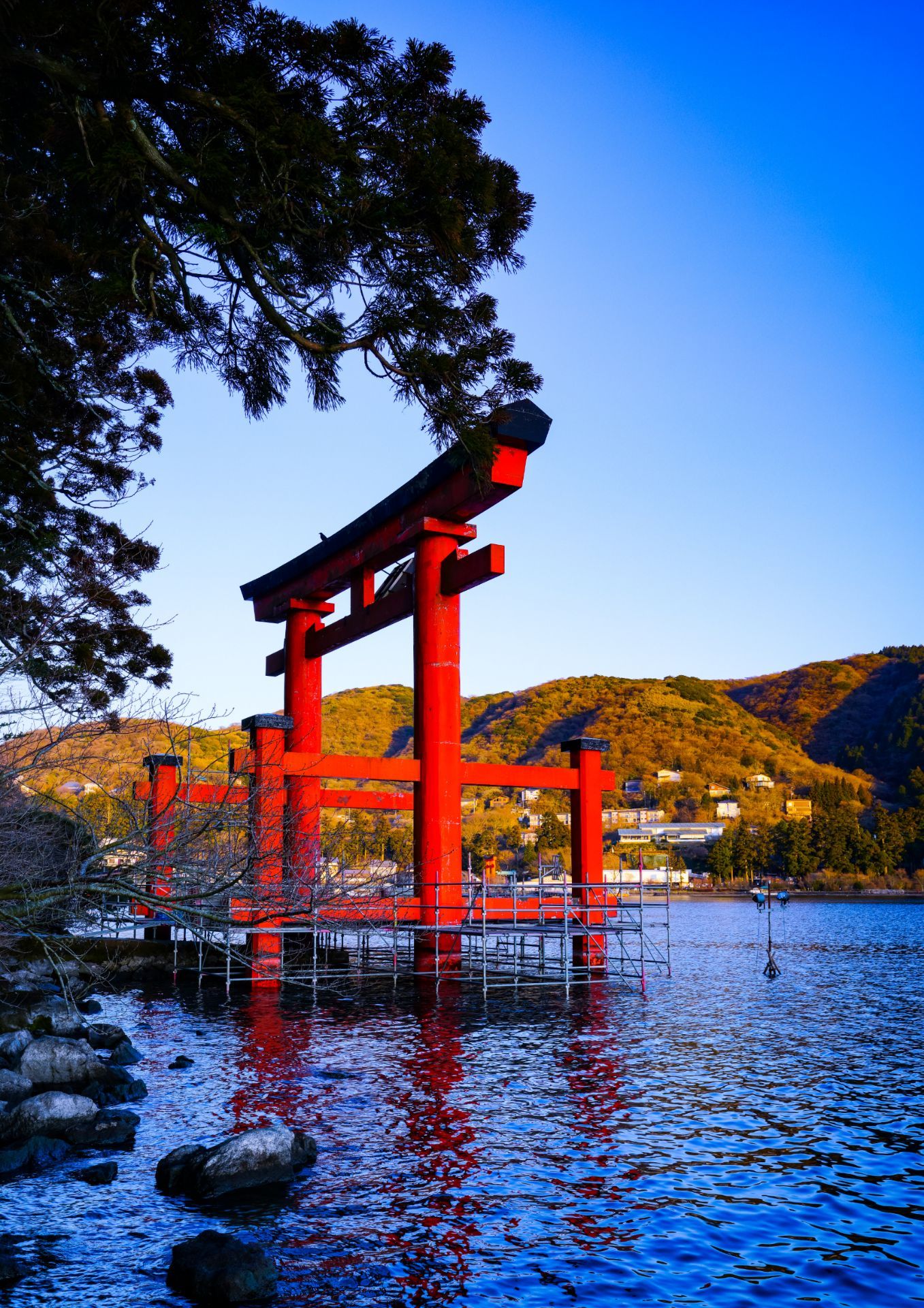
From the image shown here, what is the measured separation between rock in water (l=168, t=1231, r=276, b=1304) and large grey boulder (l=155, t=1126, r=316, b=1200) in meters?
1.76

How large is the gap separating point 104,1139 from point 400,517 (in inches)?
526

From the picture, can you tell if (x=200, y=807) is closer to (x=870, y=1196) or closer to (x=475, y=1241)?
(x=475, y=1241)

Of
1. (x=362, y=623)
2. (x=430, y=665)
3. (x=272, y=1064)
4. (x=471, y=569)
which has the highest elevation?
(x=471, y=569)

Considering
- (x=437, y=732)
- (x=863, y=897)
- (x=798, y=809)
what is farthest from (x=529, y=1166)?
(x=798, y=809)

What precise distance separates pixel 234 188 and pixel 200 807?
15.1ft

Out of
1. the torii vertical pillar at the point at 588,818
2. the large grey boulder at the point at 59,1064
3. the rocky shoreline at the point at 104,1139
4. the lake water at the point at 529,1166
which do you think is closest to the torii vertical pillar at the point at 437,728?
the lake water at the point at 529,1166

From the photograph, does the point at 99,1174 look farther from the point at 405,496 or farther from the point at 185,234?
the point at 405,496

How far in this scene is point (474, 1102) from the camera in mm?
11719

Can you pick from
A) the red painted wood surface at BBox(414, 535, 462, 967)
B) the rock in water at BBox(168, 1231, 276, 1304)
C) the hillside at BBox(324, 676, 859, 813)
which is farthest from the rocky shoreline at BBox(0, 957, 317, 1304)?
the hillside at BBox(324, 676, 859, 813)

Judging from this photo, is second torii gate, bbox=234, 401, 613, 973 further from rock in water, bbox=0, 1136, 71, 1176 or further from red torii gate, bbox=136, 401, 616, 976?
rock in water, bbox=0, 1136, 71, 1176

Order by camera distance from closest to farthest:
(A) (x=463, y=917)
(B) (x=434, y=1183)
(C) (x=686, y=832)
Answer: (B) (x=434, y=1183)
(A) (x=463, y=917)
(C) (x=686, y=832)

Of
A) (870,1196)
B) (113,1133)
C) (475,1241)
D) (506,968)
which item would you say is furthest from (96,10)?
(506,968)

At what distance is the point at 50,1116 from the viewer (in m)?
10.3

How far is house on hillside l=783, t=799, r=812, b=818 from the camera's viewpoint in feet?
420
